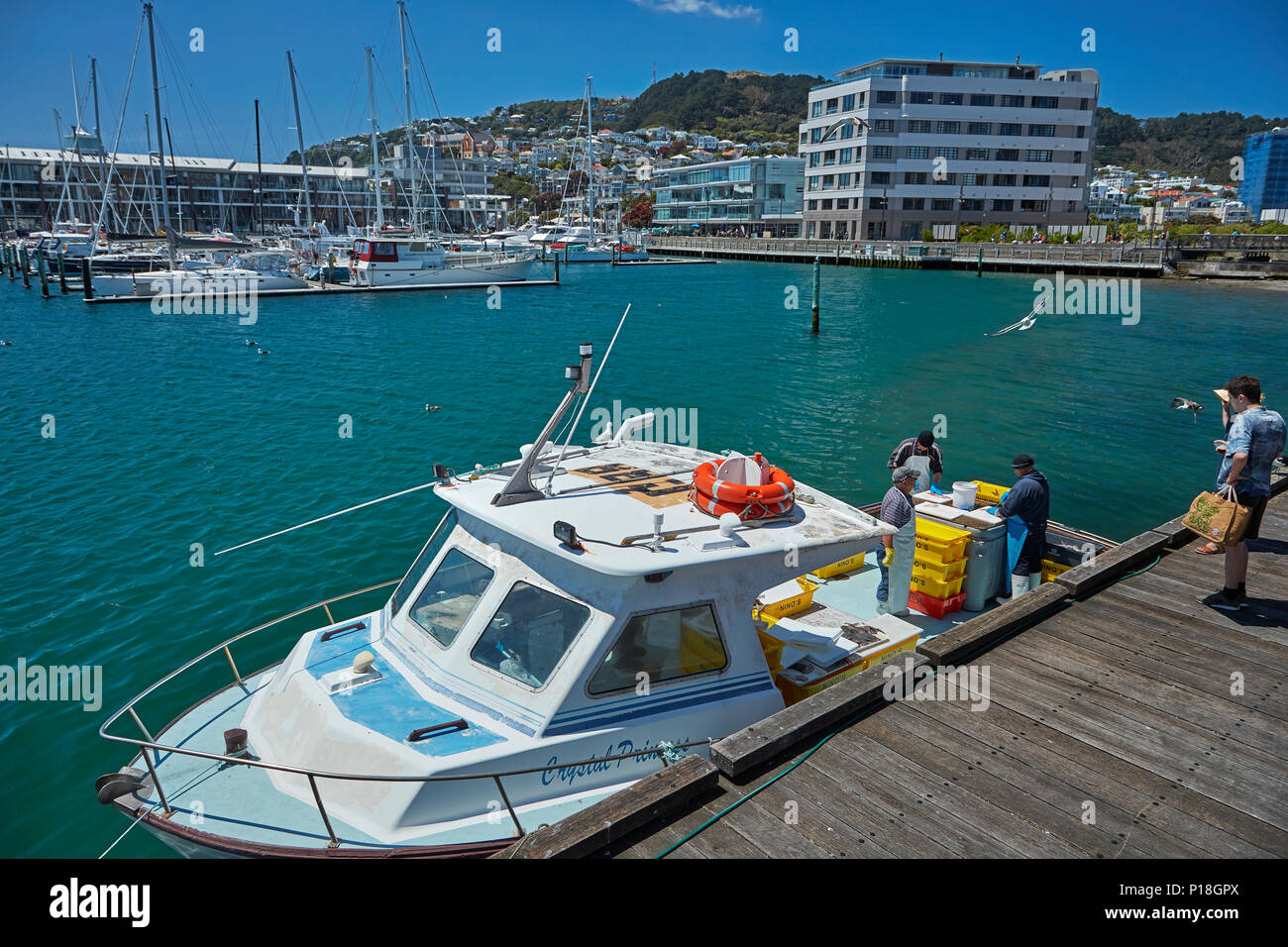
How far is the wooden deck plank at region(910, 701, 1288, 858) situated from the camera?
4.58 m

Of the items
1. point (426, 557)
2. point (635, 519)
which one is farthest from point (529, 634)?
point (426, 557)

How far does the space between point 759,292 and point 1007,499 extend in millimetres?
60115

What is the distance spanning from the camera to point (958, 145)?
10269cm

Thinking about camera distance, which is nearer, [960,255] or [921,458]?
[921,458]

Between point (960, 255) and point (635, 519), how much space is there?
88429 millimetres

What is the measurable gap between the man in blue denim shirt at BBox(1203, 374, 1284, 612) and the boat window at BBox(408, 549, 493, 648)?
22.8 feet

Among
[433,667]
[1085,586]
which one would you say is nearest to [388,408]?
[433,667]

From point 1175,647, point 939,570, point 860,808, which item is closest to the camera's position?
point 860,808

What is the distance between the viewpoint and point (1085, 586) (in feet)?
25.7

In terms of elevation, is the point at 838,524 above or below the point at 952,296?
below

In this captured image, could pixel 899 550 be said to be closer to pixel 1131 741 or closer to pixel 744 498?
pixel 744 498

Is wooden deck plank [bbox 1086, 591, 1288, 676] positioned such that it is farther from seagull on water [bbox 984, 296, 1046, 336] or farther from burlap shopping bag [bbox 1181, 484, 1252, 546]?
seagull on water [bbox 984, 296, 1046, 336]

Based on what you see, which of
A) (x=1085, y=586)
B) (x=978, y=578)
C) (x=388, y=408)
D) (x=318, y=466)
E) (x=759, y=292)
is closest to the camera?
(x=1085, y=586)
